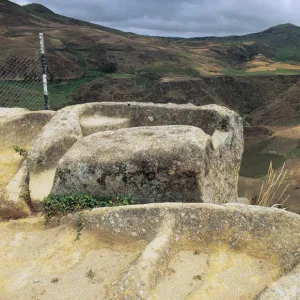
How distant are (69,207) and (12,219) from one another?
1.25 meters

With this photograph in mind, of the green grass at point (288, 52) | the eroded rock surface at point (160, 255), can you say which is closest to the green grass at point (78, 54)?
the eroded rock surface at point (160, 255)

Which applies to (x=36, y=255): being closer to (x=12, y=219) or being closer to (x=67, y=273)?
(x=67, y=273)

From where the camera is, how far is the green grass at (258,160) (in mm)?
30359

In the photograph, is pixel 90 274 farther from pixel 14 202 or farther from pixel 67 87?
pixel 67 87

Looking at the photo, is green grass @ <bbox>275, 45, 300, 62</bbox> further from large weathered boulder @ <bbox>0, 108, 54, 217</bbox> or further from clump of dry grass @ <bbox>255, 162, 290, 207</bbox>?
large weathered boulder @ <bbox>0, 108, 54, 217</bbox>

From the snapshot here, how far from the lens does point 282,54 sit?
5738 inches

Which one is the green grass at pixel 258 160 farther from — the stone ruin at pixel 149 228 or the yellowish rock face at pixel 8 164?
the yellowish rock face at pixel 8 164

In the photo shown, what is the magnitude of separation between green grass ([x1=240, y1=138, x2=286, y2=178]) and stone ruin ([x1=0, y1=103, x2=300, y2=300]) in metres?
23.2

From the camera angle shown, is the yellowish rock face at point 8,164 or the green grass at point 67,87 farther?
the green grass at point 67,87

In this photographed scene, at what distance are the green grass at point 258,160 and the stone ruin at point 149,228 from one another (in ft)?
76.1

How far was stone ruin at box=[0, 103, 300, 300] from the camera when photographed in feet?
15.5

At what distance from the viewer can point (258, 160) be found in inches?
1312

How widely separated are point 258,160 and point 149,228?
29586 mm

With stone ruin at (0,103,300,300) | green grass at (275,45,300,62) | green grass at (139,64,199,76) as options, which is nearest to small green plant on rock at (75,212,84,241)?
stone ruin at (0,103,300,300)
